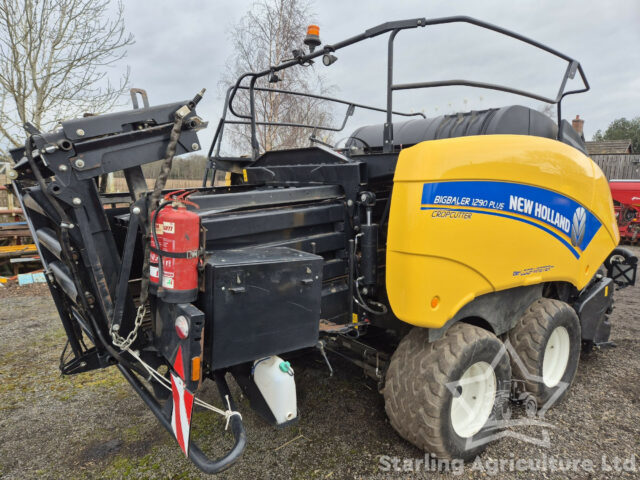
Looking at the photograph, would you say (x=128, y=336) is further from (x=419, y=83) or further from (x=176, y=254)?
(x=419, y=83)

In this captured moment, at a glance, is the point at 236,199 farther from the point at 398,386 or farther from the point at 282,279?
the point at 398,386

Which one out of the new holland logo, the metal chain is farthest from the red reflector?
the new holland logo

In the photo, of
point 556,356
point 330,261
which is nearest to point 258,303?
point 330,261

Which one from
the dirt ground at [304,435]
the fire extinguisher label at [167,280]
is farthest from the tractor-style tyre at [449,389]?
the fire extinguisher label at [167,280]

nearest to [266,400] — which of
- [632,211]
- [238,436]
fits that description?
[238,436]

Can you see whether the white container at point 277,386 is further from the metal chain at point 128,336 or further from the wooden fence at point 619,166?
the wooden fence at point 619,166

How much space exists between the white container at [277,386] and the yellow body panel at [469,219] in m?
0.68

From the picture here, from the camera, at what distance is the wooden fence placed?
19312 mm

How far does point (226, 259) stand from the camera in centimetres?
184

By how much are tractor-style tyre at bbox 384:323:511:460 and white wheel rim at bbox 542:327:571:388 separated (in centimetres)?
74

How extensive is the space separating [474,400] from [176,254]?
203cm

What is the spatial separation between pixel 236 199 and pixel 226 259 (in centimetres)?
45

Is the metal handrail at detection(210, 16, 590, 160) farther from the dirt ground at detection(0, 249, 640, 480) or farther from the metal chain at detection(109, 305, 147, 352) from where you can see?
the dirt ground at detection(0, 249, 640, 480)

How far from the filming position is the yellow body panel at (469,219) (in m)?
2.10
